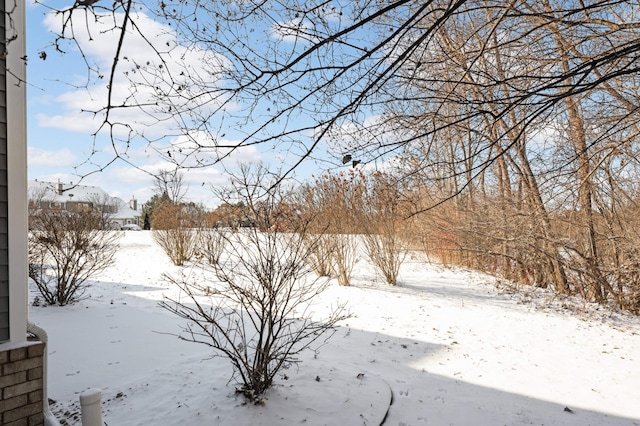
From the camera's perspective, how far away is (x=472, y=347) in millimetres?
5359

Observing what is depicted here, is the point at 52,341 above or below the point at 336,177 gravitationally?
below

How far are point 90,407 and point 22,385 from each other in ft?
1.54

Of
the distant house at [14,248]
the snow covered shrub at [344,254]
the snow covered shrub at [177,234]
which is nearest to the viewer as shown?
the distant house at [14,248]

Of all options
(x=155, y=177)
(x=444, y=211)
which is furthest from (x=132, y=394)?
(x=444, y=211)

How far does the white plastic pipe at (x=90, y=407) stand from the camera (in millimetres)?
2669

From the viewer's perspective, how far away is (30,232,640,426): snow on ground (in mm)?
3434

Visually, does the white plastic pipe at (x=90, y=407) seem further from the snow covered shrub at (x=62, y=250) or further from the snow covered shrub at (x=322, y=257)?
the snow covered shrub at (x=322, y=257)

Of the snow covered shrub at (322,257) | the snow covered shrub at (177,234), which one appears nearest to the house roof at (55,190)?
the snow covered shrub at (177,234)

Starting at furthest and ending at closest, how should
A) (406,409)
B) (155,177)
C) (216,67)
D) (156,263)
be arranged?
(156,263), (406,409), (216,67), (155,177)

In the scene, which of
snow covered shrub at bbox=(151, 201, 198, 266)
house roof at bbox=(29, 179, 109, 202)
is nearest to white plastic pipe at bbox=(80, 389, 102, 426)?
house roof at bbox=(29, 179, 109, 202)

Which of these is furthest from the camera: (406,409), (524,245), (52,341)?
(524,245)

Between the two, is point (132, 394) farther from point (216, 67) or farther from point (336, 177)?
point (336, 177)

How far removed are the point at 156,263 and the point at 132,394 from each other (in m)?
10.7

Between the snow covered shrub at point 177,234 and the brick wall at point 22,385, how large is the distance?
10.4 metres
